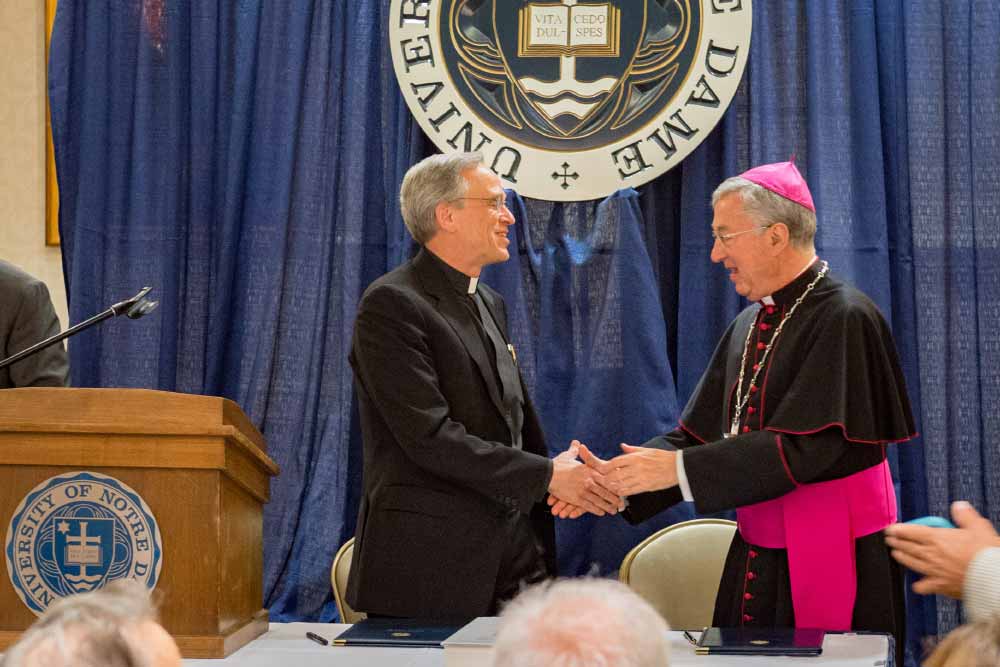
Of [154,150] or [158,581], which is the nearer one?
[158,581]

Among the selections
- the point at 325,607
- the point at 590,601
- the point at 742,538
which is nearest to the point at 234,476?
the point at 742,538

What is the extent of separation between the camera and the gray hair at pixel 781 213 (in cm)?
334

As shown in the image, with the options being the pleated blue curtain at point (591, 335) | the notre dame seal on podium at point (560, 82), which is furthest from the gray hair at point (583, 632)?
the notre dame seal on podium at point (560, 82)

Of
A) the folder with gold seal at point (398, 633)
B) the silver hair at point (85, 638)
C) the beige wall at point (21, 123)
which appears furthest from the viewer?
the beige wall at point (21, 123)

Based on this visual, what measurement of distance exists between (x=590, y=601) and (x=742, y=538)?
2183 millimetres

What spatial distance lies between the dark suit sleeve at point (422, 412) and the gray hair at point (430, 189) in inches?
13.6

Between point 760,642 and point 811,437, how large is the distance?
772 mm

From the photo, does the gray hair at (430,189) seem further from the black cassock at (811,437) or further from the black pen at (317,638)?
the black pen at (317,638)

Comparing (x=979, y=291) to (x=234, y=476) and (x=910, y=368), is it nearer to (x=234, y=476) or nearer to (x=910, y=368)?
(x=910, y=368)

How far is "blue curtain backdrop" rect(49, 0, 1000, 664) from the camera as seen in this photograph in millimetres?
4371

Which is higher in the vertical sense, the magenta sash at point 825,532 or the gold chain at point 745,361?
the gold chain at point 745,361

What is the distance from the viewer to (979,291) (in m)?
4.35

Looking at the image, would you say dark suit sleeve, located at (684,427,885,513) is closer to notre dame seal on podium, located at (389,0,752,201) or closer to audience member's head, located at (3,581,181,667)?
notre dame seal on podium, located at (389,0,752,201)

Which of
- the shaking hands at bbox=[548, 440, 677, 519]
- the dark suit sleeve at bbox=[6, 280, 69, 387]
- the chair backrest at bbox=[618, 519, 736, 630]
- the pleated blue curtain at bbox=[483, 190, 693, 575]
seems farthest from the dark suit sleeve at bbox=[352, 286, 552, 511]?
the pleated blue curtain at bbox=[483, 190, 693, 575]
